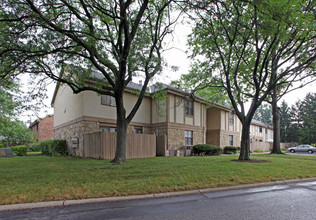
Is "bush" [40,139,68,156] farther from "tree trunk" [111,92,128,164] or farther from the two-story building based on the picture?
"tree trunk" [111,92,128,164]

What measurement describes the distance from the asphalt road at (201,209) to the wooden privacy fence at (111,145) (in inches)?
322

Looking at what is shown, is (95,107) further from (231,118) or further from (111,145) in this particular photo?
(231,118)

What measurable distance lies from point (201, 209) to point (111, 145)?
366 inches

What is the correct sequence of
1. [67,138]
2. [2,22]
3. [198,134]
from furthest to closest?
[198,134], [67,138], [2,22]

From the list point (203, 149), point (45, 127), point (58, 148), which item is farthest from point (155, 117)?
point (45, 127)

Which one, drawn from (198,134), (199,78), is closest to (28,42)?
(199,78)

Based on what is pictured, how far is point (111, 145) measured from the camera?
12.9 metres

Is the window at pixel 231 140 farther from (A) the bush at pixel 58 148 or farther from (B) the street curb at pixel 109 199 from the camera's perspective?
(B) the street curb at pixel 109 199

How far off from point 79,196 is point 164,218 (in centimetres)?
227

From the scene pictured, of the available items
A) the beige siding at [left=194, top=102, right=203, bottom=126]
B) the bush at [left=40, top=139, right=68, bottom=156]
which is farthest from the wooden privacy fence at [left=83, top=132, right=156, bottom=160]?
the beige siding at [left=194, top=102, right=203, bottom=126]

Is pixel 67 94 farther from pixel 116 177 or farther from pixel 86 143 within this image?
pixel 116 177

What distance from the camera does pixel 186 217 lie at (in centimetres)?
404

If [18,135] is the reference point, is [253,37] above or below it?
above

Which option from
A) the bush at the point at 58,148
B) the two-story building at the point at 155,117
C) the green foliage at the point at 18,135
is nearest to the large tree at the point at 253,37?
the two-story building at the point at 155,117
